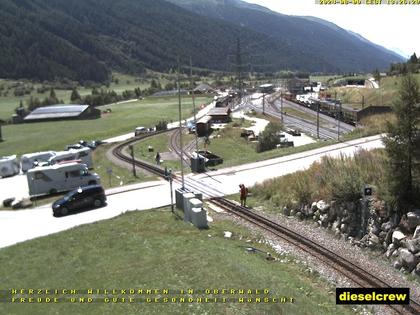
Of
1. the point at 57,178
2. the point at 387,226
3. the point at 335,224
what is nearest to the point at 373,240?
the point at 387,226

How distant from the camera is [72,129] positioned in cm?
11062

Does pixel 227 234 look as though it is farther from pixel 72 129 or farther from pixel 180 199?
pixel 72 129

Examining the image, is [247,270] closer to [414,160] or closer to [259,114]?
[414,160]

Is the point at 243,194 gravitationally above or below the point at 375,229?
below

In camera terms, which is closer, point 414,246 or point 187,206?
point 414,246

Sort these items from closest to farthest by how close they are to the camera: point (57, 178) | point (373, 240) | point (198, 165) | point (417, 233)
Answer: point (417, 233), point (373, 240), point (198, 165), point (57, 178)

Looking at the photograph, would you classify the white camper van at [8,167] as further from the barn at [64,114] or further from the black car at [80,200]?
the barn at [64,114]

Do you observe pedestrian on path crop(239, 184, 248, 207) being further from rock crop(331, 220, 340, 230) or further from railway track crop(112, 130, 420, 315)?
rock crop(331, 220, 340, 230)

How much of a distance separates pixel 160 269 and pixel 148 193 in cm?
1726

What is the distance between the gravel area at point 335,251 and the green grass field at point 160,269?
608 mm

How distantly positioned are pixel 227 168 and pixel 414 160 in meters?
21.0

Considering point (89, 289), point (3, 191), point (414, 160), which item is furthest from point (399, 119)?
point (3, 191)

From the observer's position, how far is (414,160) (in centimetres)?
2217

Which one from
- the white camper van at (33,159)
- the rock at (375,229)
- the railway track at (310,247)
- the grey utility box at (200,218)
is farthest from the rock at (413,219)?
the white camper van at (33,159)
